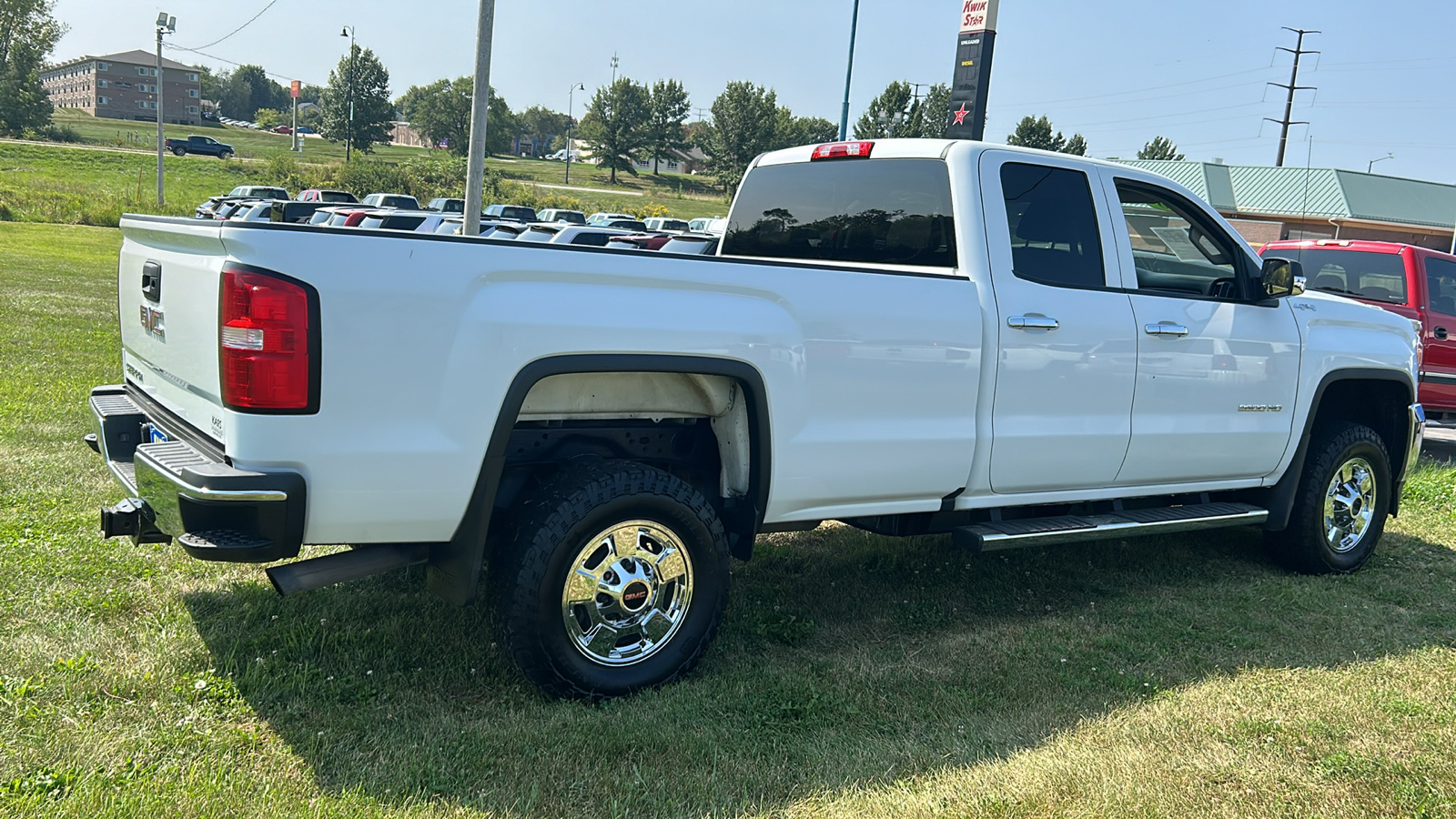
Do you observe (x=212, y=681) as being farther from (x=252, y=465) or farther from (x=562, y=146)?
(x=562, y=146)

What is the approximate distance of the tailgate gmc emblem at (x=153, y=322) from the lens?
3.77 m

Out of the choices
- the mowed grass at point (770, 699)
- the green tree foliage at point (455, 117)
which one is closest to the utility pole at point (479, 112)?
the mowed grass at point (770, 699)

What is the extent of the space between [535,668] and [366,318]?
1285 mm

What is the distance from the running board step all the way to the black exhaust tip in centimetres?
223

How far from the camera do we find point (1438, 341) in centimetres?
997

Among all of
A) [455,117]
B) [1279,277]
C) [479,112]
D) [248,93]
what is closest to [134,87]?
[248,93]

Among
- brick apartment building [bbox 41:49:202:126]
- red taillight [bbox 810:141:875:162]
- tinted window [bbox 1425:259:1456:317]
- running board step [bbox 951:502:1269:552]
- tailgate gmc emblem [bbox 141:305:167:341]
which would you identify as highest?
brick apartment building [bbox 41:49:202:126]

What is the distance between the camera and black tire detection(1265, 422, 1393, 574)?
5.90 m

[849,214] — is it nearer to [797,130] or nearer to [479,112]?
[479,112]

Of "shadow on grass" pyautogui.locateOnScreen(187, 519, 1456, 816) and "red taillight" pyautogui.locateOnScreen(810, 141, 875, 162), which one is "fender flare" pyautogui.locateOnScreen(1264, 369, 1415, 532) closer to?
"shadow on grass" pyautogui.locateOnScreen(187, 519, 1456, 816)

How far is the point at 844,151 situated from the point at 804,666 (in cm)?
239

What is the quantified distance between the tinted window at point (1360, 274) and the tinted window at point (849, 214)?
21.4 feet

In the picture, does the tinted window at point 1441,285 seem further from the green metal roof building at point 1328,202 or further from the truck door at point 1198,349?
the green metal roof building at point 1328,202

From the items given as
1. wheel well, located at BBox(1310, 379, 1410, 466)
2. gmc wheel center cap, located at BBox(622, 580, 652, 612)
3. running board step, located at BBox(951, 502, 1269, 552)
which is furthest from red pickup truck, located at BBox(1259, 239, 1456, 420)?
gmc wheel center cap, located at BBox(622, 580, 652, 612)
